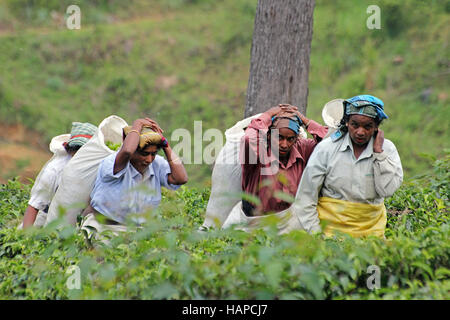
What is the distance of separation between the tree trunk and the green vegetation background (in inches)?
200

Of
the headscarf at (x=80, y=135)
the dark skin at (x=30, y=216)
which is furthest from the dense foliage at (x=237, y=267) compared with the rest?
the headscarf at (x=80, y=135)

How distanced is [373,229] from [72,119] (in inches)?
405

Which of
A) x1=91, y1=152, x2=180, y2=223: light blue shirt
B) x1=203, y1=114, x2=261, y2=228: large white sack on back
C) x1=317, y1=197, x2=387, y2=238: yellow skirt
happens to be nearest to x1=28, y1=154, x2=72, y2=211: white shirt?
x1=91, y1=152, x2=180, y2=223: light blue shirt

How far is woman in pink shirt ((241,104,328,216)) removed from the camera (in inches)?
167

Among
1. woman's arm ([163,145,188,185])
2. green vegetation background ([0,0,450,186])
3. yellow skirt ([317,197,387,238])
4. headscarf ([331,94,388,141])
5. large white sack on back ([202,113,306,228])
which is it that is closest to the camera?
headscarf ([331,94,388,141])

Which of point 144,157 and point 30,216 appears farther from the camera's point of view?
point 30,216

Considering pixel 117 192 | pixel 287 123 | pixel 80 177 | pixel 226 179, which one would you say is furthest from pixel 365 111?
pixel 80 177

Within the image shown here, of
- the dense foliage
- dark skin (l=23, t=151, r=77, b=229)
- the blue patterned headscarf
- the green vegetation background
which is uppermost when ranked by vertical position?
the green vegetation background

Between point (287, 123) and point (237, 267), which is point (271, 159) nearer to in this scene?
point (287, 123)

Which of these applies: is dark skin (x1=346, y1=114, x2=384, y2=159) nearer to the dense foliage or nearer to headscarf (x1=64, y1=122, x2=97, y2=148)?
the dense foliage

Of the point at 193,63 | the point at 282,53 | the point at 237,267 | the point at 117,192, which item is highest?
the point at 193,63

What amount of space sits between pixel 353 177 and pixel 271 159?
1.85 feet

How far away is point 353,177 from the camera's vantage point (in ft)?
13.4
